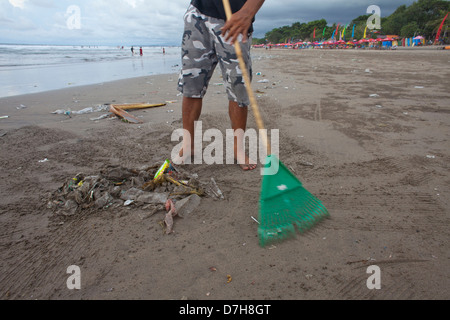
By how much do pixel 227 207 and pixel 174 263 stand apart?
513 millimetres

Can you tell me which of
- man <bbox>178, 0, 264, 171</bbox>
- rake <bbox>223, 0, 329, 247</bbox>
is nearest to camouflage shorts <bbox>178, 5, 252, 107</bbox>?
man <bbox>178, 0, 264, 171</bbox>

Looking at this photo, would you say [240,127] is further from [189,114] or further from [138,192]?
[138,192]

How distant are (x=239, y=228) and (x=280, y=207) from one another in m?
0.26

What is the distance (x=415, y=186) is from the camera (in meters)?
1.74

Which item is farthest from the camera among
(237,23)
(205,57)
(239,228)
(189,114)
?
(189,114)

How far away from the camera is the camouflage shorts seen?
187 centimetres

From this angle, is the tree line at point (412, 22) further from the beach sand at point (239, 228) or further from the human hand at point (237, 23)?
the human hand at point (237, 23)

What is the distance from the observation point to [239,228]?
4.60ft

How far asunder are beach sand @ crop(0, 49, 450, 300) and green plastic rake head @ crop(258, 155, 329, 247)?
52mm

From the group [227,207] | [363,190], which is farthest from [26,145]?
[363,190]

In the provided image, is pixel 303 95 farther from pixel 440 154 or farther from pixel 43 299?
pixel 43 299

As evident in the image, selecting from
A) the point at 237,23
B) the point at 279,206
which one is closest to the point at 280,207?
the point at 279,206

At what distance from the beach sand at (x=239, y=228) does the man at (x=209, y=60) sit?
38 cm

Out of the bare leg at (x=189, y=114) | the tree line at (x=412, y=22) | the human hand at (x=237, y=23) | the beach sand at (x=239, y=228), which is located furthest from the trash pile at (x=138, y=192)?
the tree line at (x=412, y=22)
